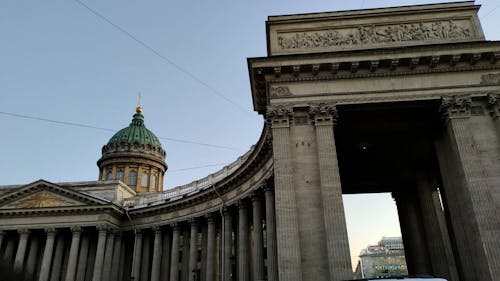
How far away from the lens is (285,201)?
67.6 ft

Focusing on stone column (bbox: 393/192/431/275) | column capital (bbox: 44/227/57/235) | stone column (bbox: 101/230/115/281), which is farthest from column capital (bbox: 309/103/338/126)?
column capital (bbox: 44/227/57/235)

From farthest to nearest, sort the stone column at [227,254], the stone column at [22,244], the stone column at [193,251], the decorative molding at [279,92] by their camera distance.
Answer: the stone column at [22,244]
the stone column at [193,251]
the stone column at [227,254]
the decorative molding at [279,92]

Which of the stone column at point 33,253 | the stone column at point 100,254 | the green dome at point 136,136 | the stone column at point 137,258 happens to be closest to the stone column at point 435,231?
the stone column at point 137,258

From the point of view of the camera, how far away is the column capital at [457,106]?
22.1m

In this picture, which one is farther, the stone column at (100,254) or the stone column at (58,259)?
the stone column at (58,259)

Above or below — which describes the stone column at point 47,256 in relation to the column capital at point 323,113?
below

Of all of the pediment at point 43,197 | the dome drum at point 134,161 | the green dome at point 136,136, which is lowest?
the pediment at point 43,197

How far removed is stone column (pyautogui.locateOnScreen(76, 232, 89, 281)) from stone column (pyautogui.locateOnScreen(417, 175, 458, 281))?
37043 mm

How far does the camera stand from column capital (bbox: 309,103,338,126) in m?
22.3

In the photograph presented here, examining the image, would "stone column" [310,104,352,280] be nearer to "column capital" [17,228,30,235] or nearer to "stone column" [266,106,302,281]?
"stone column" [266,106,302,281]

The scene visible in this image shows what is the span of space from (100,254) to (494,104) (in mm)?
41611

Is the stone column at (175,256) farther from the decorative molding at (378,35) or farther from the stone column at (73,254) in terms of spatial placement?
the decorative molding at (378,35)

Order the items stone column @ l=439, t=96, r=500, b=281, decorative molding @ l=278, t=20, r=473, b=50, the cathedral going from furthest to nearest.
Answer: decorative molding @ l=278, t=20, r=473, b=50 → the cathedral → stone column @ l=439, t=96, r=500, b=281

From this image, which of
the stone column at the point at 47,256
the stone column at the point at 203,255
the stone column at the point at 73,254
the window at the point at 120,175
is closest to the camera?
the stone column at the point at 203,255
